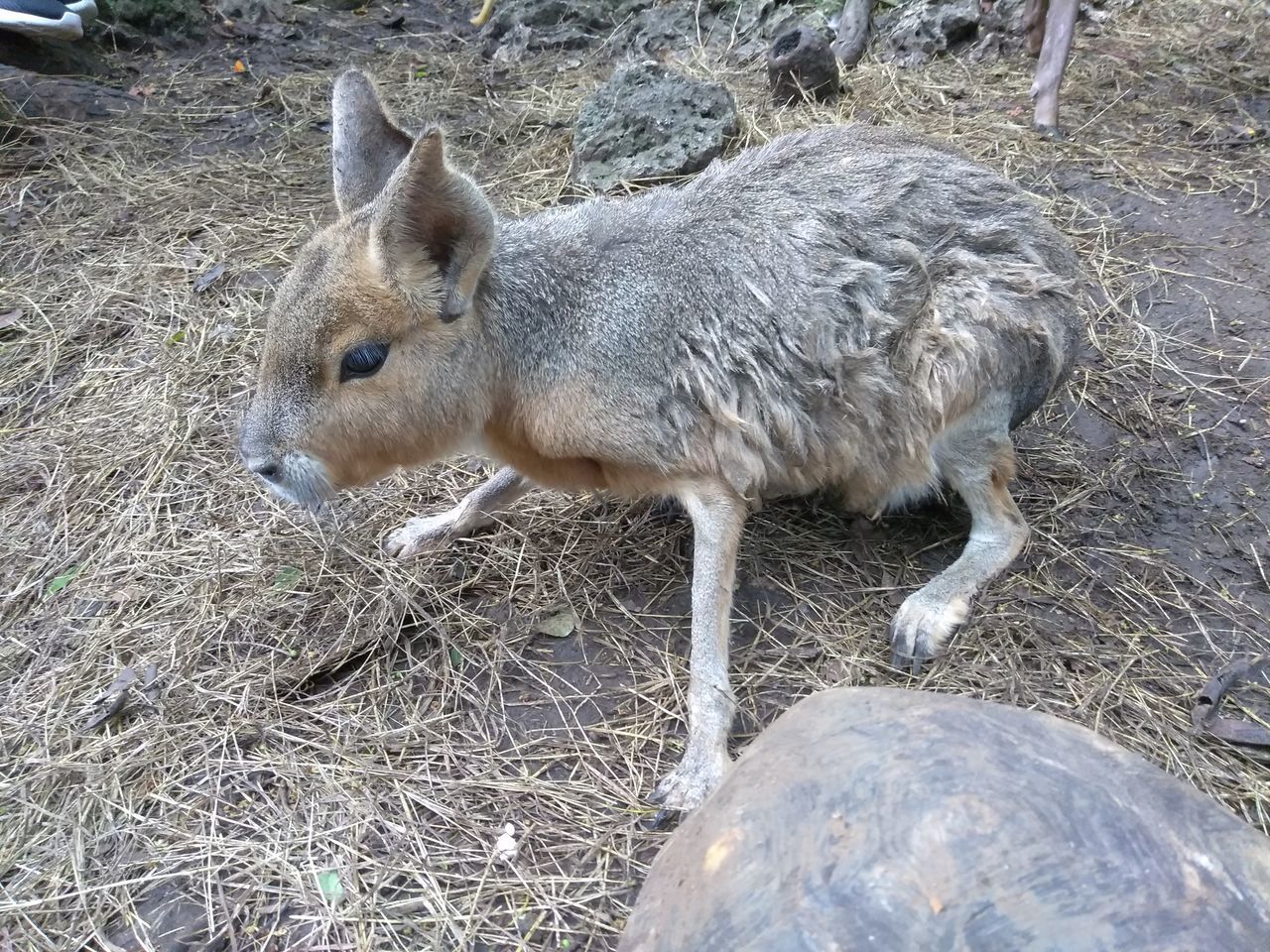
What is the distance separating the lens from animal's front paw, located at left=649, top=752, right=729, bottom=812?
2.67 meters

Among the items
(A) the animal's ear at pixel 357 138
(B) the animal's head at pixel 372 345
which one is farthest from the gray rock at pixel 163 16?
(B) the animal's head at pixel 372 345

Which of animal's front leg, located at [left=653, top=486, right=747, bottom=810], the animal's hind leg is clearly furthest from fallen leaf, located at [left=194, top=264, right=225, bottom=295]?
the animal's hind leg

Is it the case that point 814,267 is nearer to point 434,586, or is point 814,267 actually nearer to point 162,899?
point 434,586

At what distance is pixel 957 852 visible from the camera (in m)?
1.48

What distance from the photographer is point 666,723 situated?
2.99 metres

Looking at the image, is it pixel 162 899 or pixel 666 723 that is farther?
pixel 666 723

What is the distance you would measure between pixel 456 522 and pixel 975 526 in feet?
6.64

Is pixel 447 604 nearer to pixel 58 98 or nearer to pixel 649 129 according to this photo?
pixel 649 129

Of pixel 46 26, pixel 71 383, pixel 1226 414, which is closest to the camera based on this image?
pixel 1226 414

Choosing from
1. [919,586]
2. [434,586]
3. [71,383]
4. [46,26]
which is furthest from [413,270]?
[46,26]

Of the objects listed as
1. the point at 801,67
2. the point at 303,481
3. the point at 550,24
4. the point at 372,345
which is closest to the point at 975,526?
the point at 372,345

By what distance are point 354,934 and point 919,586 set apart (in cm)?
225

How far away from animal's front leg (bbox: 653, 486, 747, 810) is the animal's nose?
51.7 inches

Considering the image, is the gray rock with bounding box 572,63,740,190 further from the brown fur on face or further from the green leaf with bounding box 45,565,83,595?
the green leaf with bounding box 45,565,83,595
